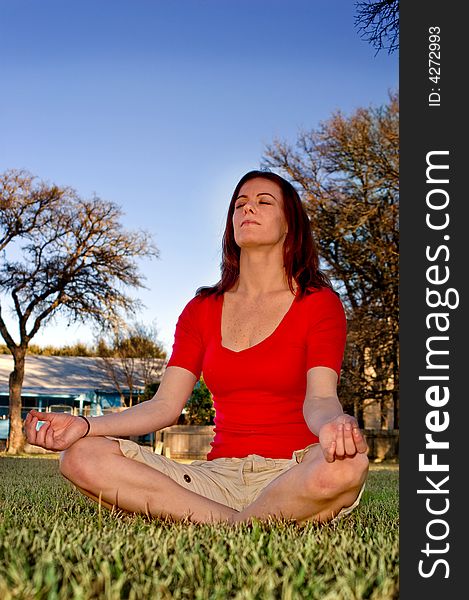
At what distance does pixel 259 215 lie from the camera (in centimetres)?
326

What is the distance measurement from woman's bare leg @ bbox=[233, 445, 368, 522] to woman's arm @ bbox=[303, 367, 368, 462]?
106mm

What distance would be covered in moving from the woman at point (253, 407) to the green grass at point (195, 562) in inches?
7.9

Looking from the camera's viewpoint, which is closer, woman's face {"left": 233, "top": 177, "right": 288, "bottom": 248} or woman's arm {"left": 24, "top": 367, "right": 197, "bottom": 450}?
woman's arm {"left": 24, "top": 367, "right": 197, "bottom": 450}

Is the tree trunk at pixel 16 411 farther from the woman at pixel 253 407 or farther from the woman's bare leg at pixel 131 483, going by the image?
the woman's bare leg at pixel 131 483

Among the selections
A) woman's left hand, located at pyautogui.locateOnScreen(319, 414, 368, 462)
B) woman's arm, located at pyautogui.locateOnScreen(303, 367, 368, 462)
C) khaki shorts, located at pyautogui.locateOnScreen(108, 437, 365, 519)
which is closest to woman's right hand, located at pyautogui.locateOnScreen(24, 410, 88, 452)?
khaki shorts, located at pyautogui.locateOnScreen(108, 437, 365, 519)

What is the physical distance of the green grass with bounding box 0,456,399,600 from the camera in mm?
1509

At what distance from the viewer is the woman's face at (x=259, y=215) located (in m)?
3.24

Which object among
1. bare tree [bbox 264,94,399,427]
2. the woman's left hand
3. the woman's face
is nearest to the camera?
the woman's left hand

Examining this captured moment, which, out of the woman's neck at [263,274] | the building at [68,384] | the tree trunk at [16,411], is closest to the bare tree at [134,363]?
the building at [68,384]

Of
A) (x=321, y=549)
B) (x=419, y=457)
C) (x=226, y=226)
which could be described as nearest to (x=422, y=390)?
(x=419, y=457)

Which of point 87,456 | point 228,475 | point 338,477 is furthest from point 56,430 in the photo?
point 338,477

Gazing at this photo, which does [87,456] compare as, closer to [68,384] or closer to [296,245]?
[296,245]

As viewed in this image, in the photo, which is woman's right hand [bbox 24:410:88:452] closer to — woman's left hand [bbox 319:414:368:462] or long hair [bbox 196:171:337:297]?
woman's left hand [bbox 319:414:368:462]

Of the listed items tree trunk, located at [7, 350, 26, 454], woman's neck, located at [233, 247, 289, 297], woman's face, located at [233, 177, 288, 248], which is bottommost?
tree trunk, located at [7, 350, 26, 454]
